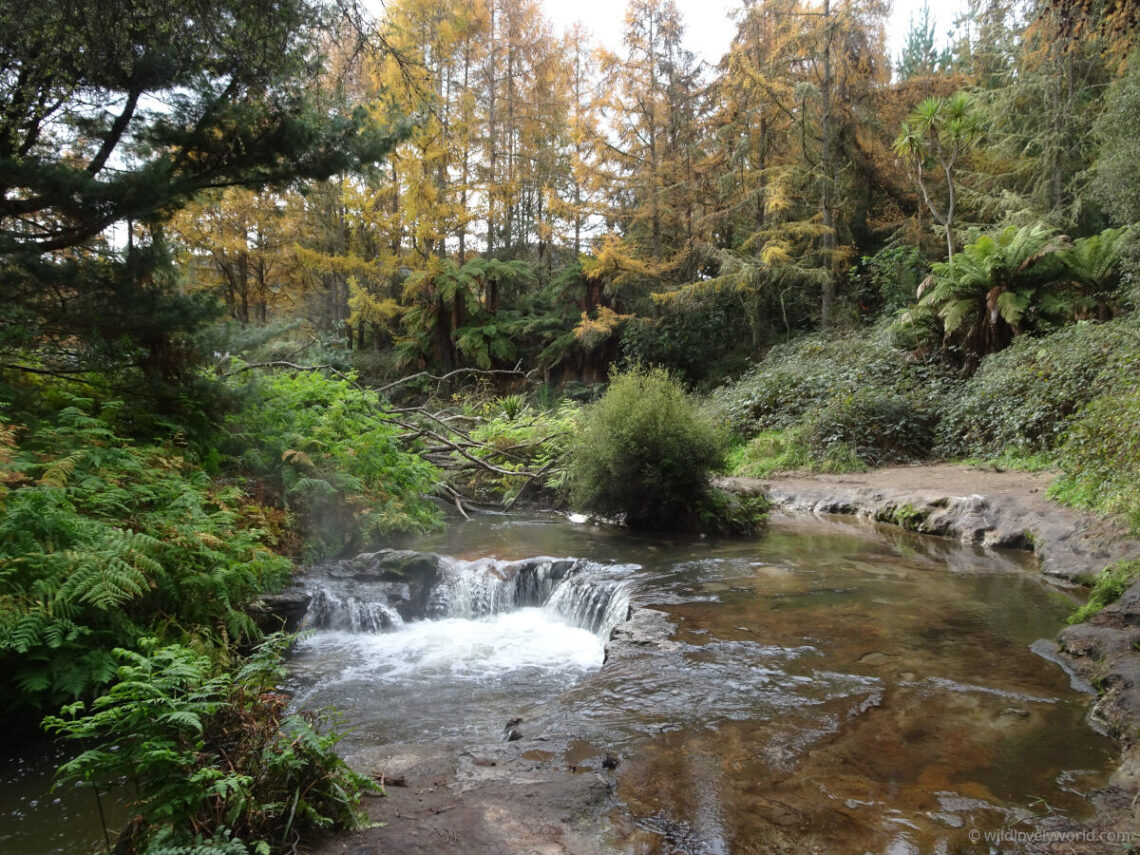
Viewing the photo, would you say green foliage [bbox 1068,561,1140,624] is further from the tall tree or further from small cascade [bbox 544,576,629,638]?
the tall tree

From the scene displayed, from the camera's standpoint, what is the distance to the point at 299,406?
31.0 ft

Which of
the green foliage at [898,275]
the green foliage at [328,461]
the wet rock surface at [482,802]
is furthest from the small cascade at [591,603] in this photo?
the green foliage at [898,275]

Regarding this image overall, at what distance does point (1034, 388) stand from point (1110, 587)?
283 inches

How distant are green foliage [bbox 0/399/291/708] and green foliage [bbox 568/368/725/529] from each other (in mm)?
4839

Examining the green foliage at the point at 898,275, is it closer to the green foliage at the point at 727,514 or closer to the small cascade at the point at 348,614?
the green foliage at the point at 727,514

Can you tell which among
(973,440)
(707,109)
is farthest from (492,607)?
(707,109)

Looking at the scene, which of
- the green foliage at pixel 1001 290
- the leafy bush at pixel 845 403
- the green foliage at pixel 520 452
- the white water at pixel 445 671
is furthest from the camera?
the leafy bush at pixel 845 403

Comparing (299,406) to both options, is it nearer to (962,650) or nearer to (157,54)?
(157,54)

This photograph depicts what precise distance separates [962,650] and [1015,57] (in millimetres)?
21263

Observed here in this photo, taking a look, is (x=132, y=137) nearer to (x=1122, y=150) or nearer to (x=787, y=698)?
(x=787, y=698)

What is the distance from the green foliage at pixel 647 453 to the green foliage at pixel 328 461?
8.22ft

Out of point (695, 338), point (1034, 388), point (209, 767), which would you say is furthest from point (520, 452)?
point (209, 767)

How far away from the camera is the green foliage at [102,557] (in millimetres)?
3877

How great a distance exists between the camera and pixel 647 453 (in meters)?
9.81
